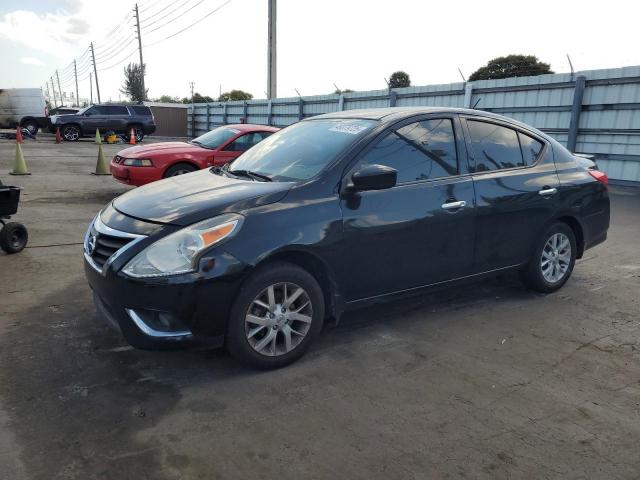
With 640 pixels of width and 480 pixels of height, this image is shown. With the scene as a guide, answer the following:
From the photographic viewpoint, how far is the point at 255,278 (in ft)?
10.2

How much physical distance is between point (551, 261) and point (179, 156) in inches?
255

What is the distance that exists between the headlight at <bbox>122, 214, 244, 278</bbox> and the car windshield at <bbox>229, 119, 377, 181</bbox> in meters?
0.81

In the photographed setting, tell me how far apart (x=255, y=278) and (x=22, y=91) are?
3106 cm

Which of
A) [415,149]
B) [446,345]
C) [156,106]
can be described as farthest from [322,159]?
[156,106]

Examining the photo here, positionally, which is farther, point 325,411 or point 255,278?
point 255,278

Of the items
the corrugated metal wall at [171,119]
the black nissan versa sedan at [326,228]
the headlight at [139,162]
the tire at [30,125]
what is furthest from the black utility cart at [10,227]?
the corrugated metal wall at [171,119]

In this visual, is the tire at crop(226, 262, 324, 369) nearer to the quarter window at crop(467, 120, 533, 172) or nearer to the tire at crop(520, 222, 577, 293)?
the quarter window at crop(467, 120, 533, 172)

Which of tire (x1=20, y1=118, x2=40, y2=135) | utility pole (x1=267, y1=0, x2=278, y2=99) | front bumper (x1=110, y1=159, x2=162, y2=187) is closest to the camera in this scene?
front bumper (x1=110, y1=159, x2=162, y2=187)

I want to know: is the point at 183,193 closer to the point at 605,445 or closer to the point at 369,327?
the point at 369,327

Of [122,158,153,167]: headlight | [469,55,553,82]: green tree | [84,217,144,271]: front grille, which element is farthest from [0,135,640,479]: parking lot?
[469,55,553,82]: green tree

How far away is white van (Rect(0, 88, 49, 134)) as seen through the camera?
93.2 ft

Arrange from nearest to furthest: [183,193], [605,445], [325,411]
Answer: [605,445]
[325,411]
[183,193]

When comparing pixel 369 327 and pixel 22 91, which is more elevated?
pixel 22 91

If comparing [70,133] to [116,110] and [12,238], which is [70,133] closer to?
[116,110]
